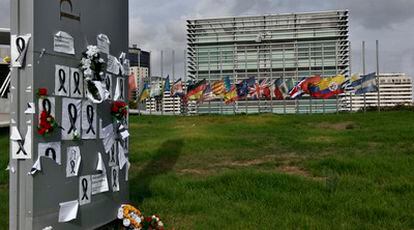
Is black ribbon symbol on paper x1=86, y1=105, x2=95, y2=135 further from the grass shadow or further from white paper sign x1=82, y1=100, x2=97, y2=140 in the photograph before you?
the grass shadow

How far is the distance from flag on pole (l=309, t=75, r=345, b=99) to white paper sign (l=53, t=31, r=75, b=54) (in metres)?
33.7

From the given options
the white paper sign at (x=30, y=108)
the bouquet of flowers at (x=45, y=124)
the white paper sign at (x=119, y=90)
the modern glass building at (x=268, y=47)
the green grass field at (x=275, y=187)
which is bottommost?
the green grass field at (x=275, y=187)

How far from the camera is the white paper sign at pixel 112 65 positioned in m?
4.93

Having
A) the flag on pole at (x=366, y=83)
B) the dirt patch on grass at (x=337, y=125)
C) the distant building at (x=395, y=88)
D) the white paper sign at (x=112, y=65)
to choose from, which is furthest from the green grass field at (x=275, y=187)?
the distant building at (x=395, y=88)

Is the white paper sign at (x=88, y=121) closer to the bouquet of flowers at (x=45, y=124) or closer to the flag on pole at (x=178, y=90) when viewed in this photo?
the bouquet of flowers at (x=45, y=124)

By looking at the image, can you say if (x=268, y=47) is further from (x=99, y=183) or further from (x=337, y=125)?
(x=99, y=183)

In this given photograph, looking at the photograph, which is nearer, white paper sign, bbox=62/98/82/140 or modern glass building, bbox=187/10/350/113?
white paper sign, bbox=62/98/82/140

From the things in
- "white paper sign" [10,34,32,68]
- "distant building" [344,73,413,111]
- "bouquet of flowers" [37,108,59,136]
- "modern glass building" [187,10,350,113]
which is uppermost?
"modern glass building" [187,10,350,113]

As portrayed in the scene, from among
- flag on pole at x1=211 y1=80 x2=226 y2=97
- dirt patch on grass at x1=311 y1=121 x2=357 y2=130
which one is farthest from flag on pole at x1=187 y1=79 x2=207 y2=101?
dirt patch on grass at x1=311 y1=121 x2=357 y2=130

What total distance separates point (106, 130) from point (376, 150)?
8158mm

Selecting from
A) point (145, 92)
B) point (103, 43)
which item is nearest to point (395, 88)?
point (145, 92)

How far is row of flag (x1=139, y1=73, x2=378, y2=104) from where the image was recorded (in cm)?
3619

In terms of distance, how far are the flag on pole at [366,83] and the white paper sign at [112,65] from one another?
32180 millimetres

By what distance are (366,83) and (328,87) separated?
9.93 feet
